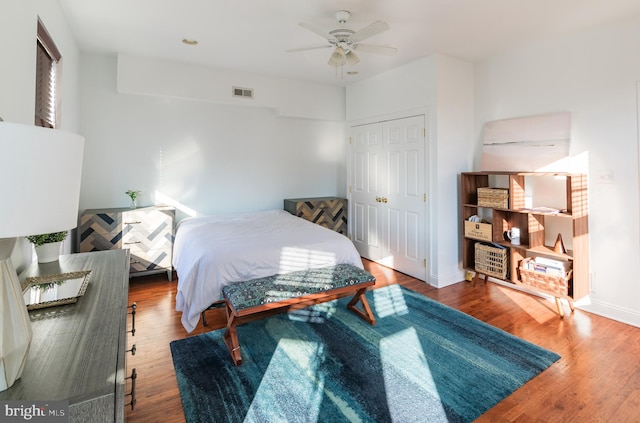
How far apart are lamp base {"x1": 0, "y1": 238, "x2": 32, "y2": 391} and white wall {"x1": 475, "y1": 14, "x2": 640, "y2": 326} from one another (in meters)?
4.04

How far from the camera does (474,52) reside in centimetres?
363

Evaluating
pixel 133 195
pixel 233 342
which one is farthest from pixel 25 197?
pixel 133 195

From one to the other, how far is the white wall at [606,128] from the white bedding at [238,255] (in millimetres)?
2309

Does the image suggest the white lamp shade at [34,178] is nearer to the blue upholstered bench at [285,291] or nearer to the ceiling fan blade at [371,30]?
the blue upholstered bench at [285,291]

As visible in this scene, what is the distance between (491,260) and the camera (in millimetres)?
3586

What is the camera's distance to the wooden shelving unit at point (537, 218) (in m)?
3.01

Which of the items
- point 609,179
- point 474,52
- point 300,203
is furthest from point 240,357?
point 474,52

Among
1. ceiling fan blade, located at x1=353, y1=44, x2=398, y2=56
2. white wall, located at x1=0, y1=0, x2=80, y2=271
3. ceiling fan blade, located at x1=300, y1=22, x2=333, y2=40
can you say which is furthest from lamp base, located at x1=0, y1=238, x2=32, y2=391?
ceiling fan blade, located at x1=353, y1=44, x2=398, y2=56

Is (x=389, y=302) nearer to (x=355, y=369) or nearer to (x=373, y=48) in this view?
(x=355, y=369)

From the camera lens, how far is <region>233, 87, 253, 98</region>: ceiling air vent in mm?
4418

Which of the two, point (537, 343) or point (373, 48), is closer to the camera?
point (537, 343)

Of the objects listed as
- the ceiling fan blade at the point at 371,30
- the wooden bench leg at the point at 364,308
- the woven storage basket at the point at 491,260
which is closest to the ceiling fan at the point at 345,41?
the ceiling fan blade at the point at 371,30

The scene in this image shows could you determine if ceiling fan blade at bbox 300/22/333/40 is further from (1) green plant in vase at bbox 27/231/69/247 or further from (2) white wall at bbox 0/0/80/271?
(1) green plant in vase at bbox 27/231/69/247

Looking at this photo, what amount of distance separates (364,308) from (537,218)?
2067 mm
